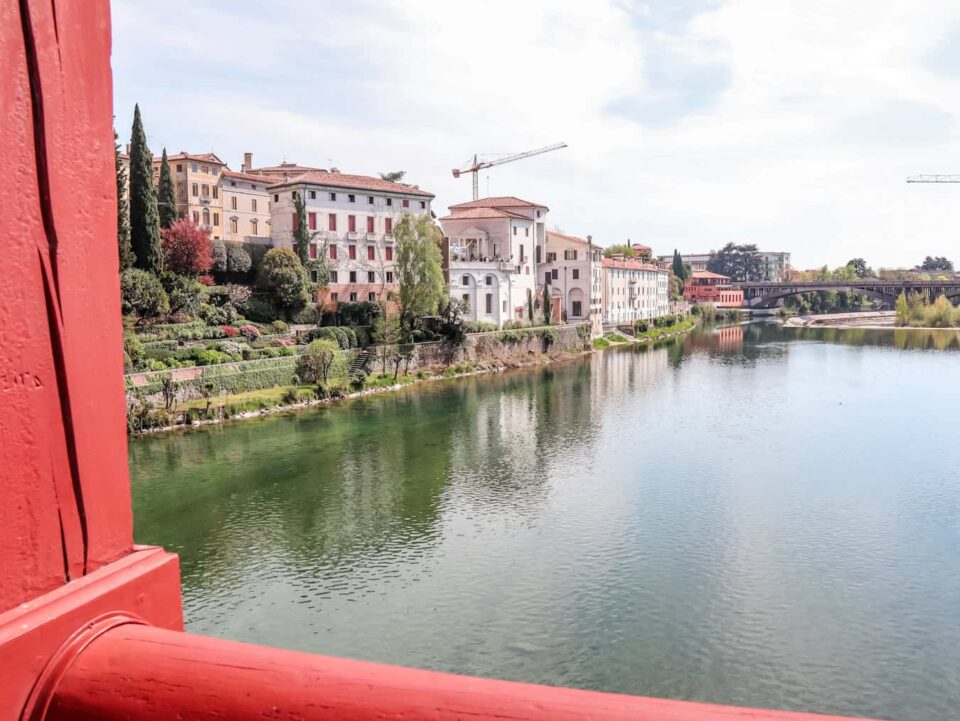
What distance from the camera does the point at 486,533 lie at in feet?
61.7

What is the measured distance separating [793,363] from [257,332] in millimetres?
39461

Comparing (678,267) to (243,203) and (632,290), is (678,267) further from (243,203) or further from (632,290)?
(243,203)

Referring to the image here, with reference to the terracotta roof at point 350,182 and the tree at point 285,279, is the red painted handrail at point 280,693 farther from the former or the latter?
the terracotta roof at point 350,182

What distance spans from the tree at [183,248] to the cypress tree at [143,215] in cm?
182

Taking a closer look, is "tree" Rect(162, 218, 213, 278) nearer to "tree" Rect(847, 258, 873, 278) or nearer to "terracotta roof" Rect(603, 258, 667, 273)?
"terracotta roof" Rect(603, 258, 667, 273)

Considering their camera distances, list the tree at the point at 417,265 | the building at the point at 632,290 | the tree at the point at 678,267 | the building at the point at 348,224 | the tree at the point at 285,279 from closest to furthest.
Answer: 1. the tree at the point at 285,279
2. the tree at the point at 417,265
3. the building at the point at 348,224
4. the building at the point at 632,290
5. the tree at the point at 678,267

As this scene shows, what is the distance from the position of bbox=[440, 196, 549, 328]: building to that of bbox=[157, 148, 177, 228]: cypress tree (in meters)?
18.4

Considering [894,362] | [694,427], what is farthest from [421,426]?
[894,362]

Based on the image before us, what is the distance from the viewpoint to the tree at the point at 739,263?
160250 millimetres

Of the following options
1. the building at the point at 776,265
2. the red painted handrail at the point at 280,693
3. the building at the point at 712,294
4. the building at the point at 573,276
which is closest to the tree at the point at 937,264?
the building at the point at 776,265

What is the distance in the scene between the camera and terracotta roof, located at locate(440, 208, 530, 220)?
5881cm

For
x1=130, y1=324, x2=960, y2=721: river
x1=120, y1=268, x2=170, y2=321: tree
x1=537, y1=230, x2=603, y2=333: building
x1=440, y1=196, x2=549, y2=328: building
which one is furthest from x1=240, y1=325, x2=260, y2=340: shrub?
x1=537, y1=230, x2=603, y2=333: building

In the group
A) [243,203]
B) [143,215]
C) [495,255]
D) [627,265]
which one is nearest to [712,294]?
[627,265]

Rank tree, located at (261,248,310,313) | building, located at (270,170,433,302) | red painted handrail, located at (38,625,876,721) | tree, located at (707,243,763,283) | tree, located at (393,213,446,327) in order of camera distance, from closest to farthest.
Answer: red painted handrail, located at (38,625,876,721)
tree, located at (261,248,310,313)
tree, located at (393,213,446,327)
building, located at (270,170,433,302)
tree, located at (707,243,763,283)
